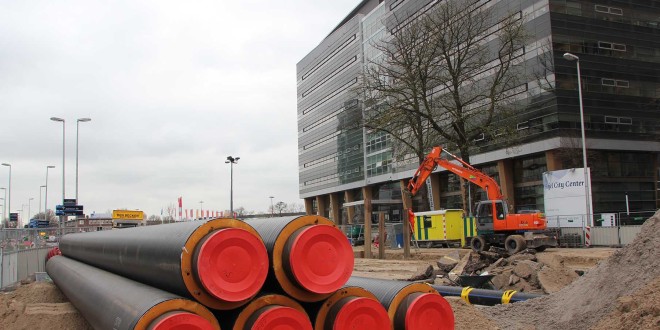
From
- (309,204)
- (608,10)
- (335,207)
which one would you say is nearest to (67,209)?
(608,10)

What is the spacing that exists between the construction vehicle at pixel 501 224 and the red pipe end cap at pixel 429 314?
17.8 meters

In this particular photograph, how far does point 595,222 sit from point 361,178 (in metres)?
44.4

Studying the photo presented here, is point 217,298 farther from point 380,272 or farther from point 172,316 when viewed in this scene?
point 380,272

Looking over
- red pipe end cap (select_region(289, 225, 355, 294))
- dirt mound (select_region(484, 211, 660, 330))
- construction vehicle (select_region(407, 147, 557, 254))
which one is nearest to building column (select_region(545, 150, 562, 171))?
construction vehicle (select_region(407, 147, 557, 254))

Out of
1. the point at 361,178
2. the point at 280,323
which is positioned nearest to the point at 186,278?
the point at 280,323

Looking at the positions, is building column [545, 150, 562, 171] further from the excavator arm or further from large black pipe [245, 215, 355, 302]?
large black pipe [245, 215, 355, 302]

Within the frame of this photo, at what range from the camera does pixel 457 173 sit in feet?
79.2

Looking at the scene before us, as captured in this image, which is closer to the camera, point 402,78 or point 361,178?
point 402,78

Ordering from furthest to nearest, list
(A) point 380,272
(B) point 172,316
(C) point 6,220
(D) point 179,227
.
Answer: (C) point 6,220 < (A) point 380,272 < (D) point 179,227 < (B) point 172,316

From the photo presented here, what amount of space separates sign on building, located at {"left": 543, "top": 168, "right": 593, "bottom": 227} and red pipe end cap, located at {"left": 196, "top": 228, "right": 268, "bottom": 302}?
29.2 m

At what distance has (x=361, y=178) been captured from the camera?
74375 millimetres

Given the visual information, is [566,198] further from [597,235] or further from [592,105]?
[592,105]

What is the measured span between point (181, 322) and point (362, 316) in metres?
1.38

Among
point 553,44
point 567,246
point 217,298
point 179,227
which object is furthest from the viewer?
point 553,44
